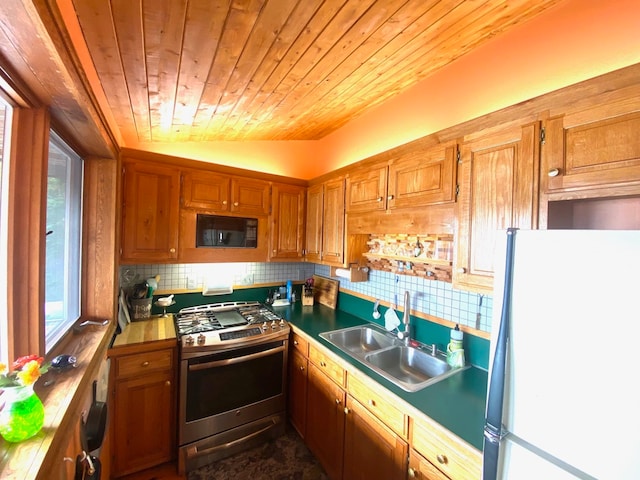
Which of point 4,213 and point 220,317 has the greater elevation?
point 4,213

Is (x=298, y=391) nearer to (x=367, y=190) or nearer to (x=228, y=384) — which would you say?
(x=228, y=384)

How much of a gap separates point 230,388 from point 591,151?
93.4 inches

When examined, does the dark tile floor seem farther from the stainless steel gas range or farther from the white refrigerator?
the white refrigerator

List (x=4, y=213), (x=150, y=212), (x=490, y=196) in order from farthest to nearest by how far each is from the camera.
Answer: (x=150, y=212), (x=490, y=196), (x=4, y=213)

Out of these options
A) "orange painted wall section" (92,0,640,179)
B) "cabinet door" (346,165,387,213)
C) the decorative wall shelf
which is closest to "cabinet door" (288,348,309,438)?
the decorative wall shelf

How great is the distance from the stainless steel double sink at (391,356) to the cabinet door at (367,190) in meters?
0.97

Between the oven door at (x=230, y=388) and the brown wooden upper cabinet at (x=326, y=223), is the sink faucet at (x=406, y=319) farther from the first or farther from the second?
the oven door at (x=230, y=388)

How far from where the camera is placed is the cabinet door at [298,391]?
2.07 m

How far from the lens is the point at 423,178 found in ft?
5.04

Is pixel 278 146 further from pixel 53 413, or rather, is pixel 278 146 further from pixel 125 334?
pixel 53 413

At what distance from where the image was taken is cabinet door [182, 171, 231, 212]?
84.8 inches

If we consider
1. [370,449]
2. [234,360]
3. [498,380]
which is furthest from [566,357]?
[234,360]

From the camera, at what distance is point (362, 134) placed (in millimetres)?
2457

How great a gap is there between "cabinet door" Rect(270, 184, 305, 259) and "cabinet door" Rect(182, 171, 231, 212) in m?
0.46
